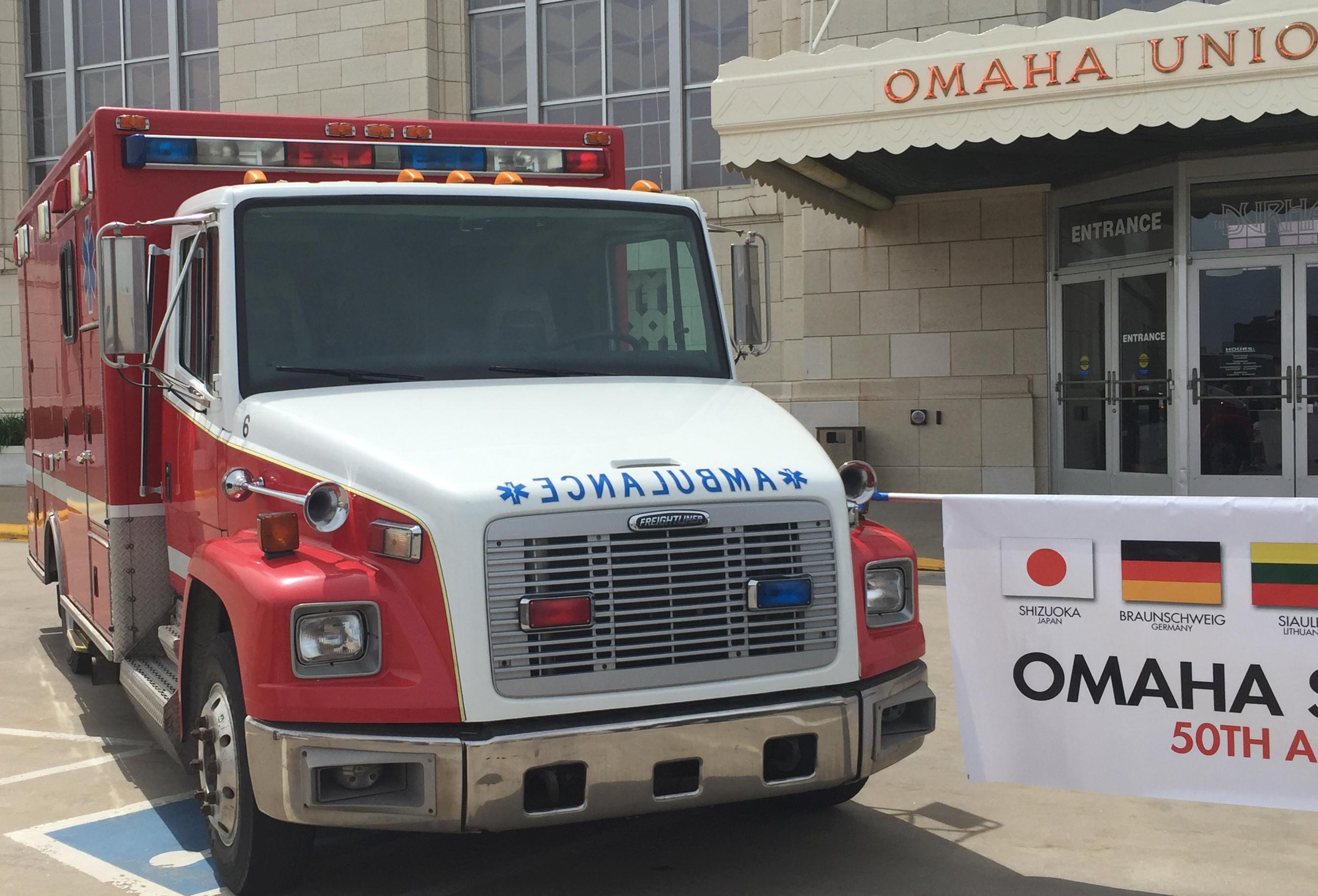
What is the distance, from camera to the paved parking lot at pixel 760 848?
202 inches

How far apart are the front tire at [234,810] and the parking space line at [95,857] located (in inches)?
9.2

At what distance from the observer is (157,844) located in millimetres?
5660

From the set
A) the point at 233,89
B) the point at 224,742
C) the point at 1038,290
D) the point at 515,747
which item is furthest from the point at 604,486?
the point at 233,89

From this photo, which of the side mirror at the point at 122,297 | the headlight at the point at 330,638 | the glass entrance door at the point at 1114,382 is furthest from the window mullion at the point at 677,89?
the headlight at the point at 330,638

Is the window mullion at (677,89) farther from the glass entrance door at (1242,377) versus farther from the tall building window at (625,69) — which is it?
the glass entrance door at (1242,377)

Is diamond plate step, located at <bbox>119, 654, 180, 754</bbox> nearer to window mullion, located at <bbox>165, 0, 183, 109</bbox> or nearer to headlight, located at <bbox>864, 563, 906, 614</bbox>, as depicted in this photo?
headlight, located at <bbox>864, 563, 906, 614</bbox>

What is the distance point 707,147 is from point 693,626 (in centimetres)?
1685

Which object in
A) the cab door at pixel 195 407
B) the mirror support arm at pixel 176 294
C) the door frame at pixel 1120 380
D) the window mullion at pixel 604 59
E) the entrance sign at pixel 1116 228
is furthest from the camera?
the window mullion at pixel 604 59

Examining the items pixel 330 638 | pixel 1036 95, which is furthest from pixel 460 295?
pixel 1036 95

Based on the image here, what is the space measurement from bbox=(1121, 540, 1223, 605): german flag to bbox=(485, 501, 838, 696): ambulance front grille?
1.14 meters

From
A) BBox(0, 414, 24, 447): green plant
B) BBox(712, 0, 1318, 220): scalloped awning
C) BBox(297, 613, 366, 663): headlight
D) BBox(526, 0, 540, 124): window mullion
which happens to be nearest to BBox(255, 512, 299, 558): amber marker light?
BBox(297, 613, 366, 663): headlight

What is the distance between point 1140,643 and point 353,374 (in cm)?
311

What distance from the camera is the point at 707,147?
20750 millimetres

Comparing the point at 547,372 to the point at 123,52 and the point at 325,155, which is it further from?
the point at 123,52
